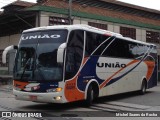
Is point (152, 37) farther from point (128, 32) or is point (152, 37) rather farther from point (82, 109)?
point (82, 109)

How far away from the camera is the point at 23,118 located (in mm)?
11016

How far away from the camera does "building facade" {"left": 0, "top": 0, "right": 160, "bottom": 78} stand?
2831 cm

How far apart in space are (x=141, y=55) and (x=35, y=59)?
8.88 meters

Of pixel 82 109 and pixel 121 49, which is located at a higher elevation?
pixel 121 49

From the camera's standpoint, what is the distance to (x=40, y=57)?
12.8 meters

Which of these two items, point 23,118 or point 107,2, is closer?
point 23,118

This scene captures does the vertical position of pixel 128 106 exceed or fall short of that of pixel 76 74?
it falls short

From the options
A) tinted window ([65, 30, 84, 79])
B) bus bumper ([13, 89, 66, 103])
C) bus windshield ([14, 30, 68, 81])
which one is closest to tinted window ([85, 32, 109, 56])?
tinted window ([65, 30, 84, 79])

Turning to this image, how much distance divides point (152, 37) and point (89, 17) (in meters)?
11.4

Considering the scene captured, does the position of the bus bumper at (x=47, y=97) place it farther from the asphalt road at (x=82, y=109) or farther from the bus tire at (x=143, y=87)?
the bus tire at (x=143, y=87)

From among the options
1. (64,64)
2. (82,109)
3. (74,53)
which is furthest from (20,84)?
(82,109)

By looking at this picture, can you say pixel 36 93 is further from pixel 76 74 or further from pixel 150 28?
pixel 150 28

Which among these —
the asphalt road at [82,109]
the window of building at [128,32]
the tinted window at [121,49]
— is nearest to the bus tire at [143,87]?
the tinted window at [121,49]

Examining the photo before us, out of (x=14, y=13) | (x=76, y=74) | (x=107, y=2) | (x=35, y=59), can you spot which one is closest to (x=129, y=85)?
(x=76, y=74)
